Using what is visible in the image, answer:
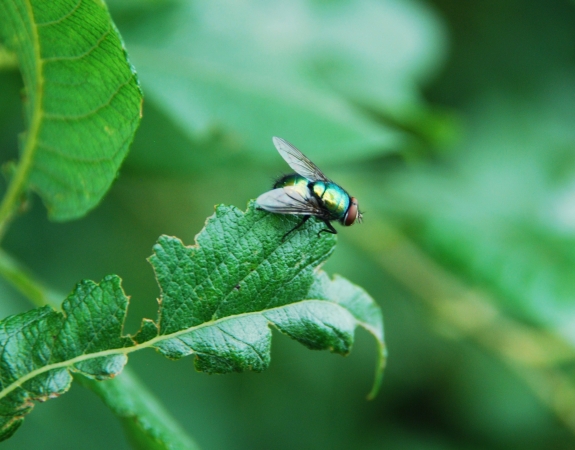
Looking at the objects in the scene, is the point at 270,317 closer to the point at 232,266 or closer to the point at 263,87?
the point at 232,266

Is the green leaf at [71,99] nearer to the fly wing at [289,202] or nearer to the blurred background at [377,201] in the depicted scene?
the fly wing at [289,202]

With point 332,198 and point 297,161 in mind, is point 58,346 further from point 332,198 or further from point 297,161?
point 297,161

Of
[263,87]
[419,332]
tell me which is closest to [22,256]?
[263,87]

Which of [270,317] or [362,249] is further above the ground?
[362,249]

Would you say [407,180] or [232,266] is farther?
[407,180]

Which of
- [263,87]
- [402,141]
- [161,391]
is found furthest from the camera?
[402,141]

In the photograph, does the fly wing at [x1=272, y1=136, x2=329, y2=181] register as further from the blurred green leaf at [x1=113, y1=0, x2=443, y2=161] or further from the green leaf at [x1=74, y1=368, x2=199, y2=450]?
the green leaf at [x1=74, y1=368, x2=199, y2=450]
